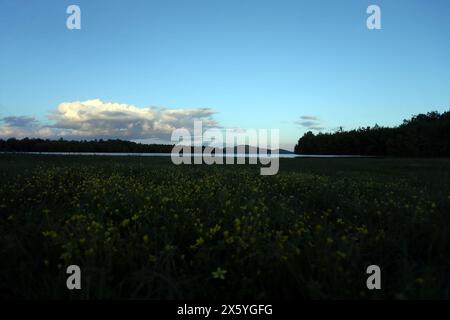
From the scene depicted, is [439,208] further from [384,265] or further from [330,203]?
[384,265]

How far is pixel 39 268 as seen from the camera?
10.9 ft

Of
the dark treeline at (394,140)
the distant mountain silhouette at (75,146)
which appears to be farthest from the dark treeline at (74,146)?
the dark treeline at (394,140)

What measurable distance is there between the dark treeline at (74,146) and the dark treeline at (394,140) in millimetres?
78201

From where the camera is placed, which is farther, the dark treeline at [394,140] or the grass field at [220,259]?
Result: the dark treeline at [394,140]

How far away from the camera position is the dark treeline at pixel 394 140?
8088 cm

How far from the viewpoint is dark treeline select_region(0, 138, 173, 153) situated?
3462 inches

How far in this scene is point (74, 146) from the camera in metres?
93.8

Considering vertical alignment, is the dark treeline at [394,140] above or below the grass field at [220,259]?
above

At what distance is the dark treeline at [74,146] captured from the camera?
87.9 meters

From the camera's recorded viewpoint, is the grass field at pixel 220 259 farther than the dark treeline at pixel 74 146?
No

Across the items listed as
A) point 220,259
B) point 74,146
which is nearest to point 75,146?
point 74,146

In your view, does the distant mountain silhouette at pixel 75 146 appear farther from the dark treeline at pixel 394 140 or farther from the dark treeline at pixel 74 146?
the dark treeline at pixel 394 140
